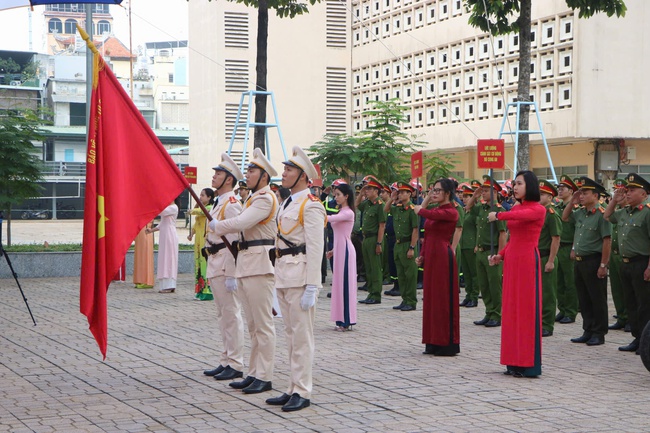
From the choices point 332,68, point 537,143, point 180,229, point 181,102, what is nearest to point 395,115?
point 537,143

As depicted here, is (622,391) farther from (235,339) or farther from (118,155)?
(118,155)

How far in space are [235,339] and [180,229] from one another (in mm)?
38080

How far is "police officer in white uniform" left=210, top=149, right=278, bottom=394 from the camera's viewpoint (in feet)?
29.3

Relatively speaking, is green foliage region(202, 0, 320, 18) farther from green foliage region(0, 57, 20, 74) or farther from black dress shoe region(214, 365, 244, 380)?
green foliage region(0, 57, 20, 74)

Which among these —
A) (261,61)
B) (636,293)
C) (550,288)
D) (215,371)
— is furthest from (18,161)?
(636,293)

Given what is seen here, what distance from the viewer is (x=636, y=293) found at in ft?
37.9

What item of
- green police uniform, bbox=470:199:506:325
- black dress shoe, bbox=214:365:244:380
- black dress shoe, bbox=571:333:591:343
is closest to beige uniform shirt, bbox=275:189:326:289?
black dress shoe, bbox=214:365:244:380

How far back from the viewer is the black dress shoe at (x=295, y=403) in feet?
26.9

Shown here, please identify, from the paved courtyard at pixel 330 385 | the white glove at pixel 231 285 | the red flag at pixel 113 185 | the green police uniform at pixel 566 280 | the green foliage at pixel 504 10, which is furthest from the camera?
the green foliage at pixel 504 10

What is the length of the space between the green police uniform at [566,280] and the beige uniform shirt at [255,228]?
664 centimetres

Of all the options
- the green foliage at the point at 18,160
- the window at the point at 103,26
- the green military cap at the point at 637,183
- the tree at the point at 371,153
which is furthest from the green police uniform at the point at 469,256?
the window at the point at 103,26

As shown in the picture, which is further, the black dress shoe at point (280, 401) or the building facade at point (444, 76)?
the building facade at point (444, 76)

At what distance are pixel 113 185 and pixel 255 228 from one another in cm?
134

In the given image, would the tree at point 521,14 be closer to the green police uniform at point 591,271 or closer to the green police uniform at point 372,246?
the green police uniform at point 372,246
